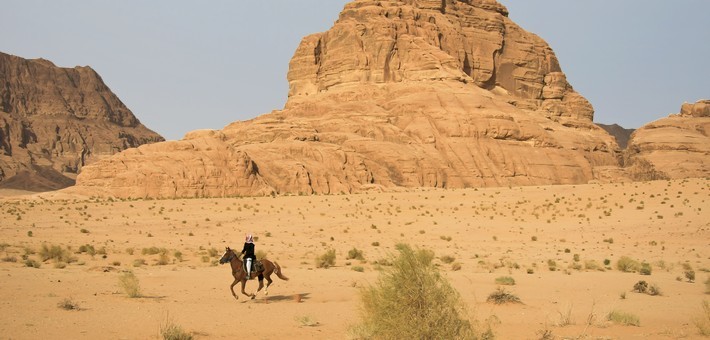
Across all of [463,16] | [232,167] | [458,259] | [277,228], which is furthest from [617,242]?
[463,16]

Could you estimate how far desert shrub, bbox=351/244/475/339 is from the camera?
32.9ft

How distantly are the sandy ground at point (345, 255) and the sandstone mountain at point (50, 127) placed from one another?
95.1 metres

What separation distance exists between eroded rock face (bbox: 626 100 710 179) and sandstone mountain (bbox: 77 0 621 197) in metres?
4.14

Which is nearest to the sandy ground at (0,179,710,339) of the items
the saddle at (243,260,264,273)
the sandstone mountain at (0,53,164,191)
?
the saddle at (243,260,264,273)

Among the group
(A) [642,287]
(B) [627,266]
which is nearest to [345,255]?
(B) [627,266]

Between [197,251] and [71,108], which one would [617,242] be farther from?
[71,108]

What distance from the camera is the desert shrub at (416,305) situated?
1003 cm

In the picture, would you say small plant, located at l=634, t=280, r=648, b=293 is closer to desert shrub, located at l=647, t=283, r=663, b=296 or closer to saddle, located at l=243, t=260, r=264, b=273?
desert shrub, located at l=647, t=283, r=663, b=296

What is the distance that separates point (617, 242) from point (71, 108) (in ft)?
576

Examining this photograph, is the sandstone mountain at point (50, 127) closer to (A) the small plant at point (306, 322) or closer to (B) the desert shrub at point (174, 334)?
(A) the small plant at point (306, 322)

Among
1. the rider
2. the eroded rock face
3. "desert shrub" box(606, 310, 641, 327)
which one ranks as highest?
the eroded rock face

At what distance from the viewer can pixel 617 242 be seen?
33.4 metres

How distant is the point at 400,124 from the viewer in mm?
79062

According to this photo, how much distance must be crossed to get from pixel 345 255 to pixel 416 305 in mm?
→ 19737
